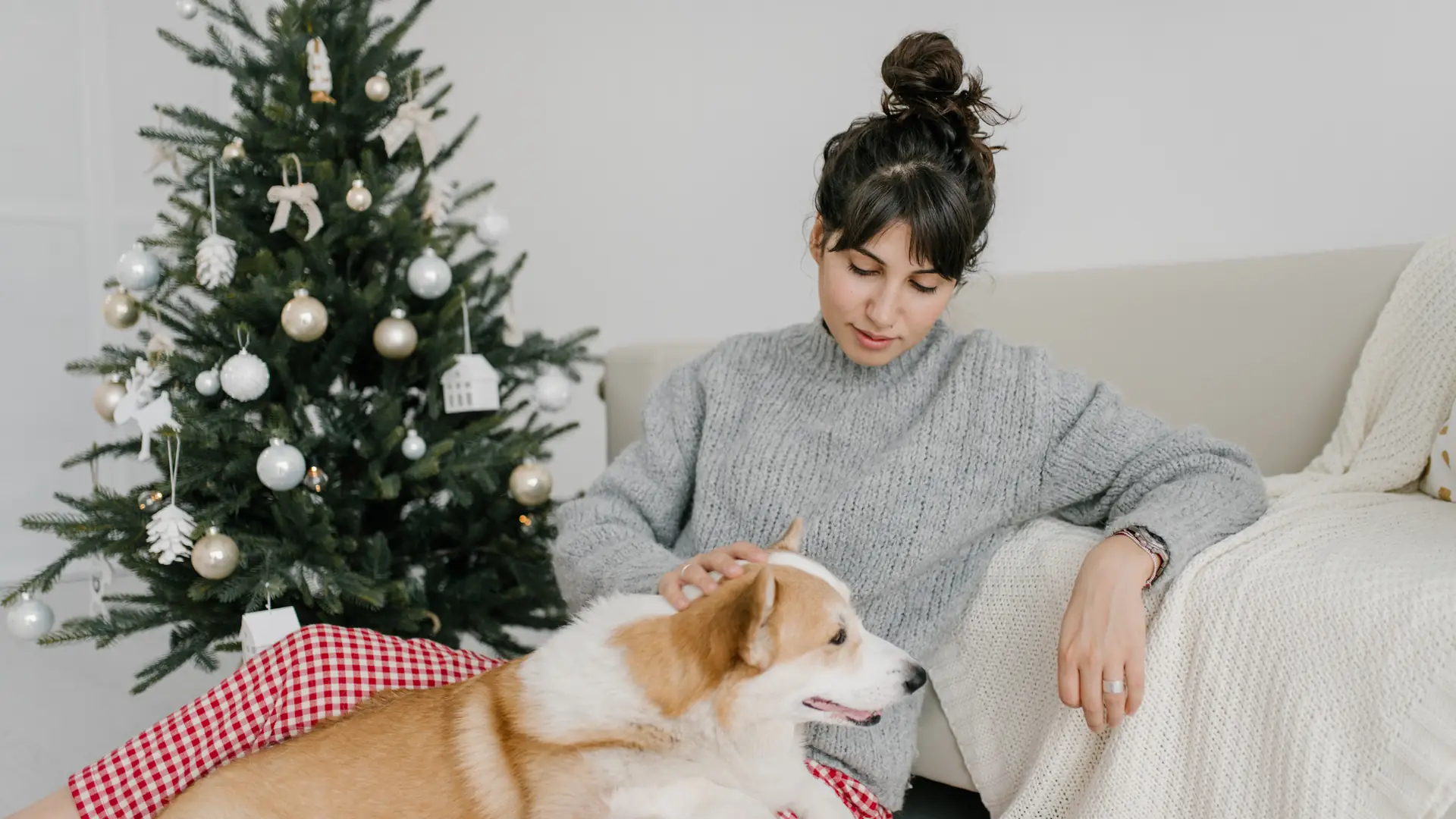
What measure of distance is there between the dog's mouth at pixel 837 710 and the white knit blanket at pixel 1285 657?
10.0 inches

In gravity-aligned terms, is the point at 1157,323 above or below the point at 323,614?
above

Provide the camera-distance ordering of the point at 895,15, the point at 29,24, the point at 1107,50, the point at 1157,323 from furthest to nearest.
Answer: the point at 29,24, the point at 895,15, the point at 1107,50, the point at 1157,323

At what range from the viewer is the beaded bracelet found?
4.04 feet

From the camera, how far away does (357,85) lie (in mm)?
2115

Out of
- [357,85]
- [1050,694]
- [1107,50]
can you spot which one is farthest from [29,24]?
[1050,694]

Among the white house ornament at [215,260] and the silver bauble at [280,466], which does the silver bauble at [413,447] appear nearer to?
the silver bauble at [280,466]

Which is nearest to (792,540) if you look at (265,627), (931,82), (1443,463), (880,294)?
(880,294)

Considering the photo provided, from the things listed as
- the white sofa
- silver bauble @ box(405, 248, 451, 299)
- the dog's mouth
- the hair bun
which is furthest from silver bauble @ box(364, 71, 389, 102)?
the dog's mouth

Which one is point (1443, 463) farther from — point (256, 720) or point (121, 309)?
point (121, 309)

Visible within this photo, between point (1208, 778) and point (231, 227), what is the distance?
6.20 feet

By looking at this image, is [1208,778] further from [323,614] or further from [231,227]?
[231,227]

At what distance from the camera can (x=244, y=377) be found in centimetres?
193

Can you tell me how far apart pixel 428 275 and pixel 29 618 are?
102cm

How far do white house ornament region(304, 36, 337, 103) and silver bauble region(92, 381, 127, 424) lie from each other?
0.68m
